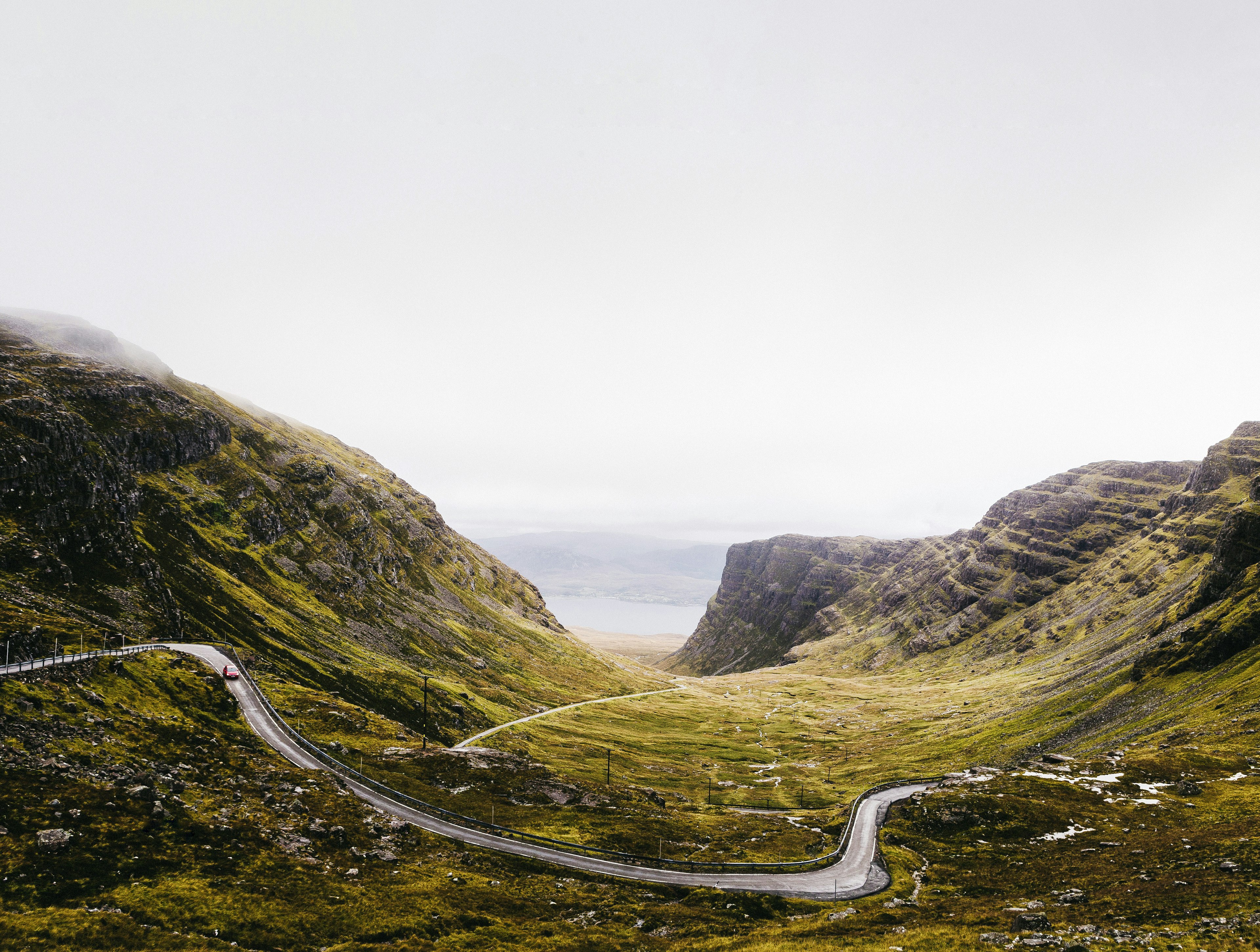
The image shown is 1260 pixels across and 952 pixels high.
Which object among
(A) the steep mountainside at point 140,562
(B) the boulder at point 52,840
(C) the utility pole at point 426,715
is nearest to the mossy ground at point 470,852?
(B) the boulder at point 52,840

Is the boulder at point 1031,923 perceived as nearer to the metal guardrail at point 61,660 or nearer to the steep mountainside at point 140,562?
the metal guardrail at point 61,660

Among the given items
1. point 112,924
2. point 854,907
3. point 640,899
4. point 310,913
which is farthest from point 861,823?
point 112,924

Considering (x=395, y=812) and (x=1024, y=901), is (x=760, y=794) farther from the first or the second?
(x=395, y=812)

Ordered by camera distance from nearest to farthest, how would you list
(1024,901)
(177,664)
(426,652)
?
1. (1024,901)
2. (177,664)
3. (426,652)

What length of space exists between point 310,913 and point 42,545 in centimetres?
9409

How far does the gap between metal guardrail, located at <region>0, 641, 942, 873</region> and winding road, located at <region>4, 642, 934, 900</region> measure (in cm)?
57

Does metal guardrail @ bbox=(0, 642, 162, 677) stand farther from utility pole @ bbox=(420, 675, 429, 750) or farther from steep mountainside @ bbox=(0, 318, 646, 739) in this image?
utility pole @ bbox=(420, 675, 429, 750)

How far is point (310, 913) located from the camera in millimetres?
45781

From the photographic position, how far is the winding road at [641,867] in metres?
65.2

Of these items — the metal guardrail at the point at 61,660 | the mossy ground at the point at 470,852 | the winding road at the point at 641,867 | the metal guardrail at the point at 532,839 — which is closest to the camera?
the mossy ground at the point at 470,852

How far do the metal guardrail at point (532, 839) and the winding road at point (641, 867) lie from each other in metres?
0.57

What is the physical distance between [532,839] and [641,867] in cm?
1421

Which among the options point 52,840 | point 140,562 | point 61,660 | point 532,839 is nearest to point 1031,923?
point 532,839

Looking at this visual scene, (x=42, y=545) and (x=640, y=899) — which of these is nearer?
(x=640, y=899)
